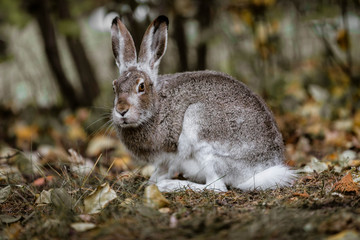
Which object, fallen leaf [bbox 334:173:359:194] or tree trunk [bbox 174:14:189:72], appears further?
tree trunk [bbox 174:14:189:72]

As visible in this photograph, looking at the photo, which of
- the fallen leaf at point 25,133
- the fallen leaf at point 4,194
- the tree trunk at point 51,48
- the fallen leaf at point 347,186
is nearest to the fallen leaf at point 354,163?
the fallen leaf at point 347,186

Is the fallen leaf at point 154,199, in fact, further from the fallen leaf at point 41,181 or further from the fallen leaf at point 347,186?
the fallen leaf at point 41,181

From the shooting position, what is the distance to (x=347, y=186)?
11.4 ft

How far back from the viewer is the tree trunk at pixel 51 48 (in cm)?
824

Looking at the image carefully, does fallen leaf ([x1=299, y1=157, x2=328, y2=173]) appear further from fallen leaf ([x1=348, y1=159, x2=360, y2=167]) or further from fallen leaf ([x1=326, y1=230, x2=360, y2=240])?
fallen leaf ([x1=326, y1=230, x2=360, y2=240])

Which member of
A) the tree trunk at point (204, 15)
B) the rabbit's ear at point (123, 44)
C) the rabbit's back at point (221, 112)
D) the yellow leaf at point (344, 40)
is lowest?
the rabbit's back at point (221, 112)

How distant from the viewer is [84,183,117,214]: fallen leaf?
3.27 m

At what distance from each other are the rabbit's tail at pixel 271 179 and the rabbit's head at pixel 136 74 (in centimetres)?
130

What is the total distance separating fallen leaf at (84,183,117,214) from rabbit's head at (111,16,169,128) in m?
0.97

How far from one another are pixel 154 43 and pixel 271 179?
1987 millimetres

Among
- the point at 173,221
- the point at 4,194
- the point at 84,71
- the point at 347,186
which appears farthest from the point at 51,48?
the point at 347,186

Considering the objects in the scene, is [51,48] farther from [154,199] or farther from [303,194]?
[303,194]

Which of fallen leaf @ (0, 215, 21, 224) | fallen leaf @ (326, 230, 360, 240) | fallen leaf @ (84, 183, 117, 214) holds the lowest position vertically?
fallen leaf @ (0, 215, 21, 224)

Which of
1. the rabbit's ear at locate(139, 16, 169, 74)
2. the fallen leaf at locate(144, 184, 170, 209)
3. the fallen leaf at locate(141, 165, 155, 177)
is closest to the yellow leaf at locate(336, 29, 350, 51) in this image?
the rabbit's ear at locate(139, 16, 169, 74)
